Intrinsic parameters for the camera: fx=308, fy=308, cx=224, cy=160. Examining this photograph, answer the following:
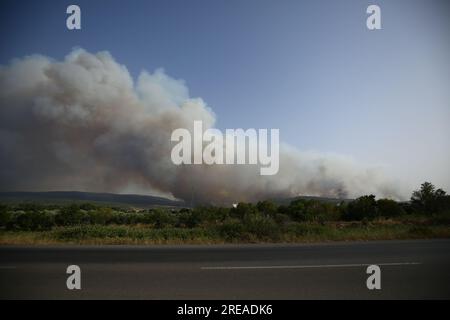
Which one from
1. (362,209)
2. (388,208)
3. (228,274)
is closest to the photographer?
(228,274)

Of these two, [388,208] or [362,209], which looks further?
[388,208]

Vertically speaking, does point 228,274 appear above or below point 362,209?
above

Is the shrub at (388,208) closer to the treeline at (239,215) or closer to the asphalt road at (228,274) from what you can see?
the treeline at (239,215)

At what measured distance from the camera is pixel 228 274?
280 inches

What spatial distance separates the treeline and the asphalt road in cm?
424

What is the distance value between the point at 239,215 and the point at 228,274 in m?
23.5

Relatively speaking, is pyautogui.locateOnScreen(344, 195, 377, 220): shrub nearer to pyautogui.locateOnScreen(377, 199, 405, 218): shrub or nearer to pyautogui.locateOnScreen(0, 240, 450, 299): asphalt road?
pyautogui.locateOnScreen(377, 199, 405, 218): shrub

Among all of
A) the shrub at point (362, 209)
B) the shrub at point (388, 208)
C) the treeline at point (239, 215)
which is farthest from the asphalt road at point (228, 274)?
the shrub at point (388, 208)

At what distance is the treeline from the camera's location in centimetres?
1488

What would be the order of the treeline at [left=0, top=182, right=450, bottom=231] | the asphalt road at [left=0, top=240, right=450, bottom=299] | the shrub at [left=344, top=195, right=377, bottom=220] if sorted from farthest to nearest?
the shrub at [left=344, top=195, right=377, bottom=220] < the treeline at [left=0, top=182, right=450, bottom=231] < the asphalt road at [left=0, top=240, right=450, bottom=299]

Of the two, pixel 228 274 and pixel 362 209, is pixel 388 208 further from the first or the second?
pixel 228 274

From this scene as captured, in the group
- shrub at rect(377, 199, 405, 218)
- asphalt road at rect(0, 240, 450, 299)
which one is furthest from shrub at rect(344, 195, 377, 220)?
asphalt road at rect(0, 240, 450, 299)

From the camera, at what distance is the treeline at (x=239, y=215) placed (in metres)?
14.9

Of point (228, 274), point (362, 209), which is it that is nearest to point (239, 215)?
point (362, 209)
